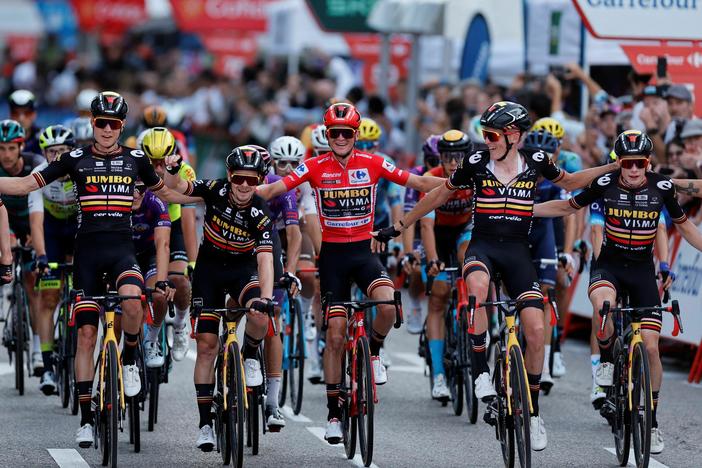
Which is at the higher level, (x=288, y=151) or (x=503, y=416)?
(x=288, y=151)

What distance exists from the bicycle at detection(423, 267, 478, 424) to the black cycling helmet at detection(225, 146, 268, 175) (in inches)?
81.3

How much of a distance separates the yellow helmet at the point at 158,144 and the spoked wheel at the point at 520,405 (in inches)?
107

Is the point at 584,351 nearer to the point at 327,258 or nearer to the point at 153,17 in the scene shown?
the point at 327,258

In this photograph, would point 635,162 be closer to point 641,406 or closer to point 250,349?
point 641,406

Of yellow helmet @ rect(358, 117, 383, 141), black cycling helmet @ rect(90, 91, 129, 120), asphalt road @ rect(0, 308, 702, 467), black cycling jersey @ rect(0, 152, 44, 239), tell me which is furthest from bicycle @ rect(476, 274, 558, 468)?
black cycling jersey @ rect(0, 152, 44, 239)

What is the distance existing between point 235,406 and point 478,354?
152 cm

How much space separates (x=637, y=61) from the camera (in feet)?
53.2

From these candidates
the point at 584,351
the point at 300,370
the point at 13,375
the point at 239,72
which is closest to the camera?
the point at 300,370

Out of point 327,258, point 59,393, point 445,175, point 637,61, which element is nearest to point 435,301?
point 445,175

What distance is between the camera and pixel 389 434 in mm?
11523

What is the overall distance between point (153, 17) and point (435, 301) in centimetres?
3224

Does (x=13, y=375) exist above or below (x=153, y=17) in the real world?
below

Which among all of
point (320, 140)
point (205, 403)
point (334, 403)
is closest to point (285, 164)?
point (320, 140)

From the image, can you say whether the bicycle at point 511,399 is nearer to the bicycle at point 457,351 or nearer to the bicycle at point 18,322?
the bicycle at point 457,351
